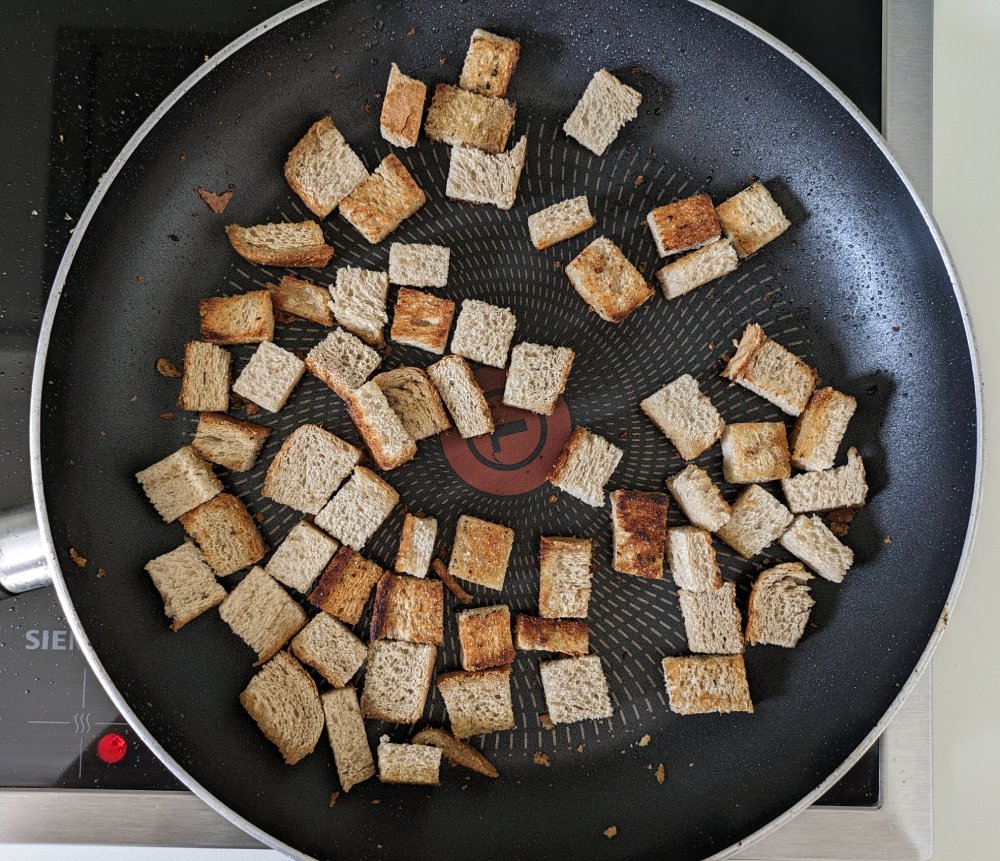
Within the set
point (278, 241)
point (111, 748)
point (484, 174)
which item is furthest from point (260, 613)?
point (484, 174)

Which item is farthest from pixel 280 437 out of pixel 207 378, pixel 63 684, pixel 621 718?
pixel 621 718

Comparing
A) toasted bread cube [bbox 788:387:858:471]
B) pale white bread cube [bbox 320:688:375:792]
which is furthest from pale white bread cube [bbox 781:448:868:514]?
pale white bread cube [bbox 320:688:375:792]

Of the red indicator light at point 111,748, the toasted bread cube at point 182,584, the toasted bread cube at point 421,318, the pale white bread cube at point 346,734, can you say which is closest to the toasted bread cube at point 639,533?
the toasted bread cube at point 421,318

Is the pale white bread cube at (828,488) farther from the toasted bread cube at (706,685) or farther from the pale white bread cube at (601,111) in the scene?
the pale white bread cube at (601,111)

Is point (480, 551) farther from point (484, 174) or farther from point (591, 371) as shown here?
point (484, 174)

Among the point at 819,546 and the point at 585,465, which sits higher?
the point at 585,465
